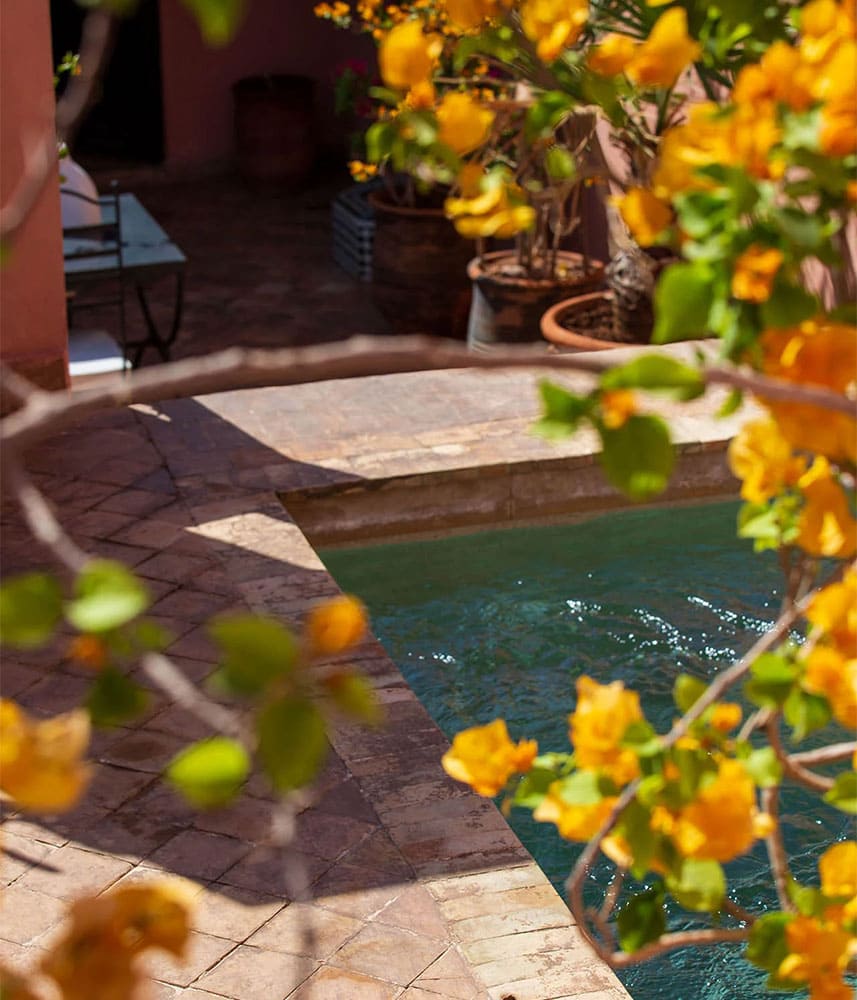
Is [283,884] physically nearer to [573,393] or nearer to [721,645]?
[721,645]

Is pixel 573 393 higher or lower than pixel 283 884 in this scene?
higher

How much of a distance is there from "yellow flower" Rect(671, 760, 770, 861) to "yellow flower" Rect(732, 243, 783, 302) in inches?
15.0

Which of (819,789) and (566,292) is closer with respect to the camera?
(819,789)

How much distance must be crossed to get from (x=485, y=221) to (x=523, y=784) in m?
0.53

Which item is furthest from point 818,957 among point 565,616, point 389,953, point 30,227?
point 30,227

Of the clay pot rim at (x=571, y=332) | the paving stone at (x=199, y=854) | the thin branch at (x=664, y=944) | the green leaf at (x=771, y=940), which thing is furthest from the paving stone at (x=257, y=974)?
the clay pot rim at (x=571, y=332)

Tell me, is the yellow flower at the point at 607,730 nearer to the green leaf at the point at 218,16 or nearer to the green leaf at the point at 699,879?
the green leaf at the point at 699,879

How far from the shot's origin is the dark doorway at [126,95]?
12.5 metres

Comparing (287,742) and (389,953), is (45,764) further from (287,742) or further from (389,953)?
(389,953)

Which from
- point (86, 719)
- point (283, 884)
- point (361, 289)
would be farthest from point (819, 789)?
point (361, 289)

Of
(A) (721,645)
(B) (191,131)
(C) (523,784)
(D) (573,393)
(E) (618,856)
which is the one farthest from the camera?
(B) (191,131)

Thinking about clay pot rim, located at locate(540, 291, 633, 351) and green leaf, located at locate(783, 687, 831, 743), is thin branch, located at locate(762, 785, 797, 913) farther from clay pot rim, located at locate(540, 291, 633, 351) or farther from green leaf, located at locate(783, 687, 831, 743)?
clay pot rim, located at locate(540, 291, 633, 351)

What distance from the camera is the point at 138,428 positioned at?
19.4ft

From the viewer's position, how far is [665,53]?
120cm
